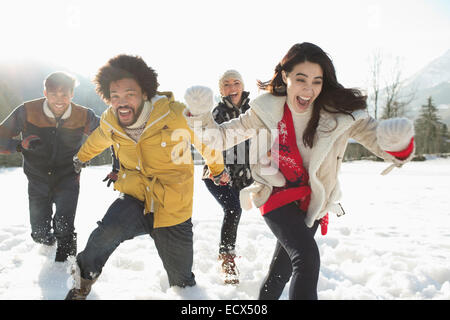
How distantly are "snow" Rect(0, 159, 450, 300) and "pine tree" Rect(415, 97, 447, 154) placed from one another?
3148 cm

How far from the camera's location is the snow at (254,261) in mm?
2727

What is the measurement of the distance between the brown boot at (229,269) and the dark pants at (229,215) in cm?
5

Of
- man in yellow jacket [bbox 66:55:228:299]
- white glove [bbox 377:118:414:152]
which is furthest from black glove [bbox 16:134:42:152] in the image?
white glove [bbox 377:118:414:152]

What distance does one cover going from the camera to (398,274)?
3.06 meters

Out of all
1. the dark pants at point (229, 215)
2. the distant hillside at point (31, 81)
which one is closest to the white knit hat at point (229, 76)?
the dark pants at point (229, 215)

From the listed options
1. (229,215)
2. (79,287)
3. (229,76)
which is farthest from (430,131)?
(79,287)

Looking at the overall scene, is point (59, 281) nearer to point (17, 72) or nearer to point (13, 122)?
point (13, 122)

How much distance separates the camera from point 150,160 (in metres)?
2.53

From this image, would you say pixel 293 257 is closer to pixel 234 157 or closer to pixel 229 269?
pixel 229 269

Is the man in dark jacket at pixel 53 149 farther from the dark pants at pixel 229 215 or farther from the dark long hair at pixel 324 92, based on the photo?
the dark long hair at pixel 324 92

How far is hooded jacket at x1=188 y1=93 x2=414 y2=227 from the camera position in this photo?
1977 mm

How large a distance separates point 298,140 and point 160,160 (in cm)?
113

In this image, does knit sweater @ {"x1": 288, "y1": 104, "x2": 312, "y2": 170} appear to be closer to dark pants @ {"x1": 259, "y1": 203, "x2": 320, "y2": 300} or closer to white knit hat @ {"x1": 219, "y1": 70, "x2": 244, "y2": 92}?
dark pants @ {"x1": 259, "y1": 203, "x2": 320, "y2": 300}
